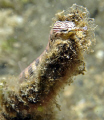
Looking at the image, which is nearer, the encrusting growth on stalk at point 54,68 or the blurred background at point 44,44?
the encrusting growth on stalk at point 54,68

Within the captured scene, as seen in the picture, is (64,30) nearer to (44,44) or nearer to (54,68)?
(54,68)

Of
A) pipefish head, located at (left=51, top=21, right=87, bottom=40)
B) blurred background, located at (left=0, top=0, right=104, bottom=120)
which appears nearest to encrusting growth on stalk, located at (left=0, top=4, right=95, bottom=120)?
pipefish head, located at (left=51, top=21, right=87, bottom=40)

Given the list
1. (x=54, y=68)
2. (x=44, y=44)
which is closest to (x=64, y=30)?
(x=54, y=68)

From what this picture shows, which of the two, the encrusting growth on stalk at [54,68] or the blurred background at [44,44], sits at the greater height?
the blurred background at [44,44]

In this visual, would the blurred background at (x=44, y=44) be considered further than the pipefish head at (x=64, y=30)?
Yes

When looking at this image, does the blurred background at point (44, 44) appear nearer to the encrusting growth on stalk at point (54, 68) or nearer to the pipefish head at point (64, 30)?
the encrusting growth on stalk at point (54, 68)

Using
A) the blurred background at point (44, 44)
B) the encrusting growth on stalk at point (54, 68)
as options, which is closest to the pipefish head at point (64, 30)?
the encrusting growth on stalk at point (54, 68)
